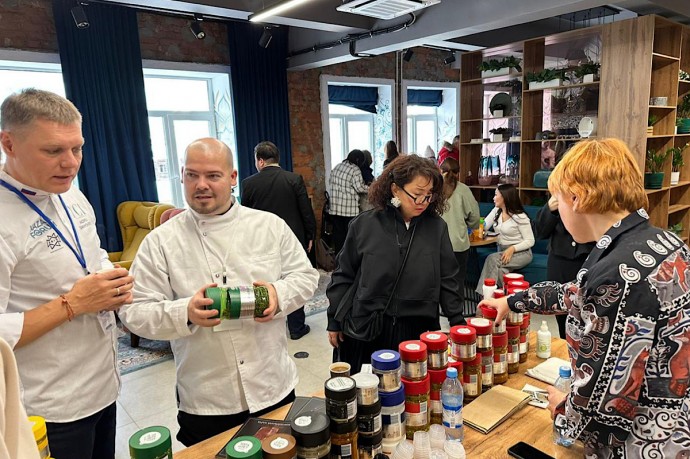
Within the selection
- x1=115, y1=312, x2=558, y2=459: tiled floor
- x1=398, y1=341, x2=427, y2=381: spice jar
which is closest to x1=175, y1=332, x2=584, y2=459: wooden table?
x1=398, y1=341, x2=427, y2=381: spice jar

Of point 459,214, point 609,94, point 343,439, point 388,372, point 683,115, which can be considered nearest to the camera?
point 343,439

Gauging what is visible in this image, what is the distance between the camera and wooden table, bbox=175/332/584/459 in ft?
4.21

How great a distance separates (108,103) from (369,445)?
5140 mm

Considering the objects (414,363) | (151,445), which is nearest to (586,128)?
(414,363)

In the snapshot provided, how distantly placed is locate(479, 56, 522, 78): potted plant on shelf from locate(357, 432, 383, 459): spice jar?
5347 mm

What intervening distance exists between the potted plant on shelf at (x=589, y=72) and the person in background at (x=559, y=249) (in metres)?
2.32

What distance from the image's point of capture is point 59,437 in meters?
1.39

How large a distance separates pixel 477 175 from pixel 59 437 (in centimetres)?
576

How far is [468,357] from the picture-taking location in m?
1.50

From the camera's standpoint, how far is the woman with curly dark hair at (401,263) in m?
2.03

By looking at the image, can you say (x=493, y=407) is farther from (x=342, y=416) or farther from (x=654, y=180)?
(x=654, y=180)

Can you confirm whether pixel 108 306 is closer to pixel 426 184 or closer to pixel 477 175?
pixel 426 184

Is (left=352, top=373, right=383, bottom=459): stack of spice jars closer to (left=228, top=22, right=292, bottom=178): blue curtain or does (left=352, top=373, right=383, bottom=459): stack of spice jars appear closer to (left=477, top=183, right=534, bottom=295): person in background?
(left=477, top=183, right=534, bottom=295): person in background

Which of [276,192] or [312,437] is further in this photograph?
[276,192]
